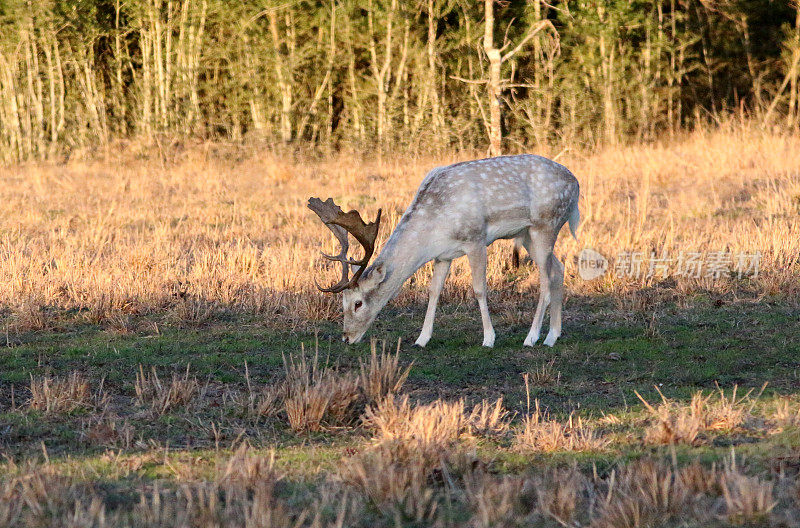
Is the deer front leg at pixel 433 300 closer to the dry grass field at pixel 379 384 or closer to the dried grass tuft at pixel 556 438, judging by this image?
the dry grass field at pixel 379 384

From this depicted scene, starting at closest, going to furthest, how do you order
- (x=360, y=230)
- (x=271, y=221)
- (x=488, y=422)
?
(x=488, y=422) < (x=360, y=230) < (x=271, y=221)

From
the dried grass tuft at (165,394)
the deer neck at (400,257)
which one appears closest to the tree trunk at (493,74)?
the deer neck at (400,257)

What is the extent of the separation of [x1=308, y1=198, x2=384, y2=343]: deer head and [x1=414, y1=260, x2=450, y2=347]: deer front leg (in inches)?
21.2

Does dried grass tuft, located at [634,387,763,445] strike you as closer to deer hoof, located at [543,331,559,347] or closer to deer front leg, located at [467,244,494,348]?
deer hoof, located at [543,331,559,347]

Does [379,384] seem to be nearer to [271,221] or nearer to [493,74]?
[271,221]

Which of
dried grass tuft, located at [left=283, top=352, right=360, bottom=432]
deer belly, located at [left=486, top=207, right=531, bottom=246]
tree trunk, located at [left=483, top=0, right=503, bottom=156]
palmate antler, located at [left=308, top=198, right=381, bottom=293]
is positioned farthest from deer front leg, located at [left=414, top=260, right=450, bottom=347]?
tree trunk, located at [left=483, top=0, right=503, bottom=156]

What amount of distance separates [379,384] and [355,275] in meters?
1.77

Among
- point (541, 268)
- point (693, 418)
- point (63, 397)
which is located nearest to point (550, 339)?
point (541, 268)

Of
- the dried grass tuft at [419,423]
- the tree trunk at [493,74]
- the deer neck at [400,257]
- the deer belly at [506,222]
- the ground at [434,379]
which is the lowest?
the ground at [434,379]

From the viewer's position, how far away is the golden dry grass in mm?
10445

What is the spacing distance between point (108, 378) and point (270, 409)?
177 cm

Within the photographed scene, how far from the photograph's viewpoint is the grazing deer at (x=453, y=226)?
8.51m

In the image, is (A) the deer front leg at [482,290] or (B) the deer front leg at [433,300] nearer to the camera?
(A) the deer front leg at [482,290]

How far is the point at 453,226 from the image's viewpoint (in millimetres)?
8516
